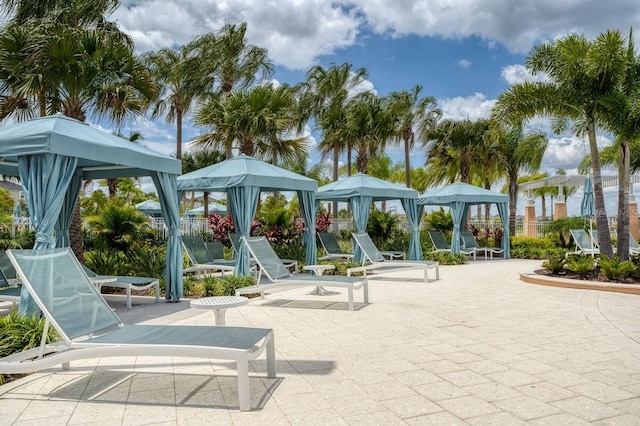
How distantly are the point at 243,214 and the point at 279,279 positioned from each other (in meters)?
2.75

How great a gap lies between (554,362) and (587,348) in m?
0.77

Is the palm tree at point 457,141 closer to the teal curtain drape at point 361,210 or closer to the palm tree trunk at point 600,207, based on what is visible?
the teal curtain drape at point 361,210

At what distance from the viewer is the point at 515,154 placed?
23.6m

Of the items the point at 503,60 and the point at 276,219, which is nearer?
the point at 503,60

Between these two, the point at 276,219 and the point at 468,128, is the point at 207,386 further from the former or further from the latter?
the point at 468,128

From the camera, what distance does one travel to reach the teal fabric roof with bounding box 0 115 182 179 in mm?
5734

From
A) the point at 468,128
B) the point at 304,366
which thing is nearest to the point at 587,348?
the point at 304,366

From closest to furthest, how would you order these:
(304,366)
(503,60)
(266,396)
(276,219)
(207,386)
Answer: (266,396)
(207,386)
(304,366)
(503,60)
(276,219)

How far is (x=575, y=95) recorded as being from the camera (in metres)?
11.6

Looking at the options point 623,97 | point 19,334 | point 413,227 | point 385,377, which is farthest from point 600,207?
point 19,334

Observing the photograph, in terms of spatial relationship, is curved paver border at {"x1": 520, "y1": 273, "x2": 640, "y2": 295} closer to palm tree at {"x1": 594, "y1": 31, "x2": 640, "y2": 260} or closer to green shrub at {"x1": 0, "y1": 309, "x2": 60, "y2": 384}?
palm tree at {"x1": 594, "y1": 31, "x2": 640, "y2": 260}

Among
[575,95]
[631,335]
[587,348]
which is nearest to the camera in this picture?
[587,348]

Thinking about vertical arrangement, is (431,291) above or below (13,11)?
below

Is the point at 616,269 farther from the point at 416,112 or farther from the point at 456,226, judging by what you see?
the point at 416,112
